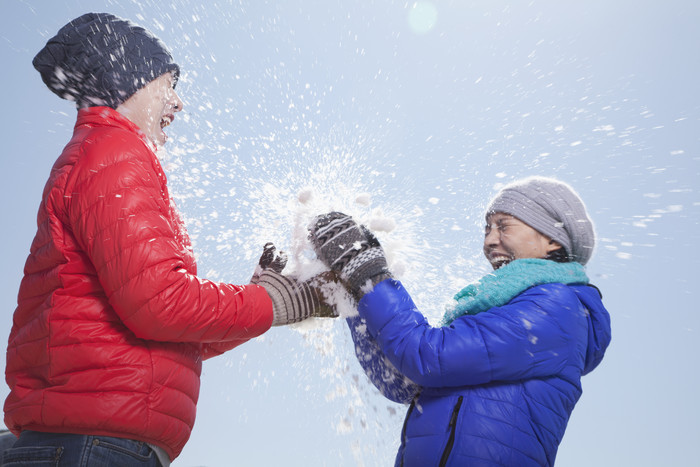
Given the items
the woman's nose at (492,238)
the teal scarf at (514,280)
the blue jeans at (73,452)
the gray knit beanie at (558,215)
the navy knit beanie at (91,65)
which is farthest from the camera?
the woman's nose at (492,238)

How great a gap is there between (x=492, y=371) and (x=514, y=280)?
1.59 feet

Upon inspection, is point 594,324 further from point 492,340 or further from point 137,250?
point 137,250

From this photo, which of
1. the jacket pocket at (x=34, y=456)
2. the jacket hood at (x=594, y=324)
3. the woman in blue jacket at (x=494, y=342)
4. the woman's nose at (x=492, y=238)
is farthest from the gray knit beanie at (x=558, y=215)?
the jacket pocket at (x=34, y=456)

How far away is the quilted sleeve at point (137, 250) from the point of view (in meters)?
1.99

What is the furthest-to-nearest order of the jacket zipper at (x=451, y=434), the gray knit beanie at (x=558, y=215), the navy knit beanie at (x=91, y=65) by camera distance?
the gray knit beanie at (x=558, y=215) → the navy knit beanie at (x=91, y=65) → the jacket zipper at (x=451, y=434)

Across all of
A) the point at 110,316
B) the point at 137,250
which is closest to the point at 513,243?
the point at 137,250

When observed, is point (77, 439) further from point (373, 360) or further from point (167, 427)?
point (373, 360)

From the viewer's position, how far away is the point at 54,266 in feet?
7.00

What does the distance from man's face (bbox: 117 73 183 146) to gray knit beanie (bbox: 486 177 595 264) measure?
6.41ft

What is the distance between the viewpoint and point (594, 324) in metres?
2.46

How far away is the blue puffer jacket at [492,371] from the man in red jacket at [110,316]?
68cm

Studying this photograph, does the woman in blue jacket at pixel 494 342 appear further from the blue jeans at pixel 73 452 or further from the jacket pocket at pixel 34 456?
the jacket pocket at pixel 34 456

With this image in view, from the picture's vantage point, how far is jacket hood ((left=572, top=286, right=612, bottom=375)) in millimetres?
2439

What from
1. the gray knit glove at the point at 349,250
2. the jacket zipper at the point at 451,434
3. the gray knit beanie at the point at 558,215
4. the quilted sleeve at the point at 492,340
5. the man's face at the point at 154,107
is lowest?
the jacket zipper at the point at 451,434
